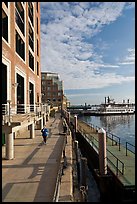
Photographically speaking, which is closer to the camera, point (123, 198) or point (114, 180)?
point (123, 198)

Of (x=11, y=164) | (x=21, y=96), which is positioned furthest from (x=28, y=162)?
(x=21, y=96)

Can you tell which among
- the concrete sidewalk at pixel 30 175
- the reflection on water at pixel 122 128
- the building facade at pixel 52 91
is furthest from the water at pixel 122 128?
the building facade at pixel 52 91

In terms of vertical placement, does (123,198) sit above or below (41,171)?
below

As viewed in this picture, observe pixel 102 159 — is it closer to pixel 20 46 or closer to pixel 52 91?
pixel 20 46

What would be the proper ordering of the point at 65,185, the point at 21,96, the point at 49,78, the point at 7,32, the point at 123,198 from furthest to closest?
the point at 49,78, the point at 21,96, the point at 7,32, the point at 123,198, the point at 65,185

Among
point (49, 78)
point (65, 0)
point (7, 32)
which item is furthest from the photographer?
point (49, 78)

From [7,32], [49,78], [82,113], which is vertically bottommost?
[82,113]

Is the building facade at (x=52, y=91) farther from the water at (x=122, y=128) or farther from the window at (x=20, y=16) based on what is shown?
the window at (x=20, y=16)

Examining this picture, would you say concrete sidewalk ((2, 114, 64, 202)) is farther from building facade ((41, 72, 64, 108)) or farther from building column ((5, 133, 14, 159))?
building facade ((41, 72, 64, 108))

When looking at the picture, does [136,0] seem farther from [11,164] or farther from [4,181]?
[11,164]

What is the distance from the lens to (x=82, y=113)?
4488 inches

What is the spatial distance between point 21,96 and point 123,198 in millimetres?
17703

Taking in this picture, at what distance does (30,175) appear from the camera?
382 inches

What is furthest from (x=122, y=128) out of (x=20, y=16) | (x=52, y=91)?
(x=52, y=91)
